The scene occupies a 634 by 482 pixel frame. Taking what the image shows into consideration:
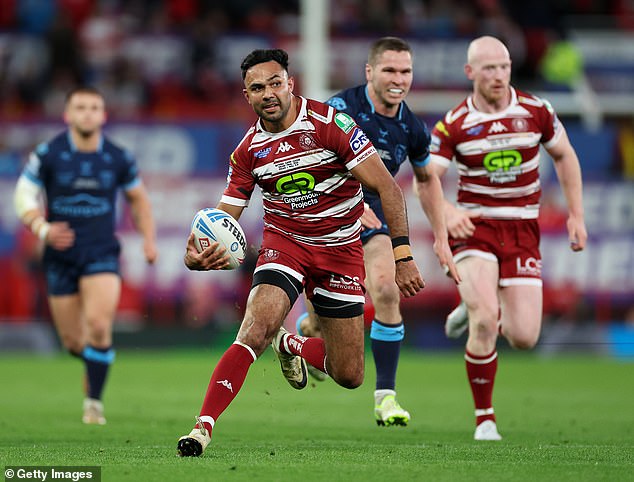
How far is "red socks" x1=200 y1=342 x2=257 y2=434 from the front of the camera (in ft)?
25.1

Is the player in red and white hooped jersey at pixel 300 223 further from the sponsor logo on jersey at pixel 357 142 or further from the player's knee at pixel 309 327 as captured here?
the player's knee at pixel 309 327

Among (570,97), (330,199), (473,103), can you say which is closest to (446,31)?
(570,97)

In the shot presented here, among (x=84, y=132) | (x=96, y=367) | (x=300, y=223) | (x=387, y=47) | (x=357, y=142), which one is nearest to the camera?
(x=357, y=142)

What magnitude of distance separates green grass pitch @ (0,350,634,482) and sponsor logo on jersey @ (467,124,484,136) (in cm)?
244

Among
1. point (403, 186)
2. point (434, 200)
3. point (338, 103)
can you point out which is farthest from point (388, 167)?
point (403, 186)

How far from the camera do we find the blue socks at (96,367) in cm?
1158

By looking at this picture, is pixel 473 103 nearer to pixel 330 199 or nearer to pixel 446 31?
pixel 330 199

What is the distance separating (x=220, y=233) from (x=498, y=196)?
3118 millimetres

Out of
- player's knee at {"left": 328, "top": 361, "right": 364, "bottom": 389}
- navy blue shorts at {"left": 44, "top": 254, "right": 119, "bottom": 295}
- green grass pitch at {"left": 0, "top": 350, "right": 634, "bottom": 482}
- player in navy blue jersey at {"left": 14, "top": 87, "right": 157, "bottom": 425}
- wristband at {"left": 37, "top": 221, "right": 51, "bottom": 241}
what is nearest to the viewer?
green grass pitch at {"left": 0, "top": 350, "right": 634, "bottom": 482}

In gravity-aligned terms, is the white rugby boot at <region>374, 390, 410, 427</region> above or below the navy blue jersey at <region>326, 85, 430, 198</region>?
below

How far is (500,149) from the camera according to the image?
1025 cm

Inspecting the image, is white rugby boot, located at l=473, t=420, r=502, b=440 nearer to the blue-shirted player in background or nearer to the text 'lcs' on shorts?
the blue-shirted player in background

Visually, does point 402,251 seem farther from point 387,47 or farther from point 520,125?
point 520,125

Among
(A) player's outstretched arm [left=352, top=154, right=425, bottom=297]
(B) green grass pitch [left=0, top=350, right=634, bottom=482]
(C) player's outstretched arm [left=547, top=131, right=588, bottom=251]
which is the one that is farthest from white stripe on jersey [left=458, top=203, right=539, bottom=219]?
(A) player's outstretched arm [left=352, top=154, right=425, bottom=297]
